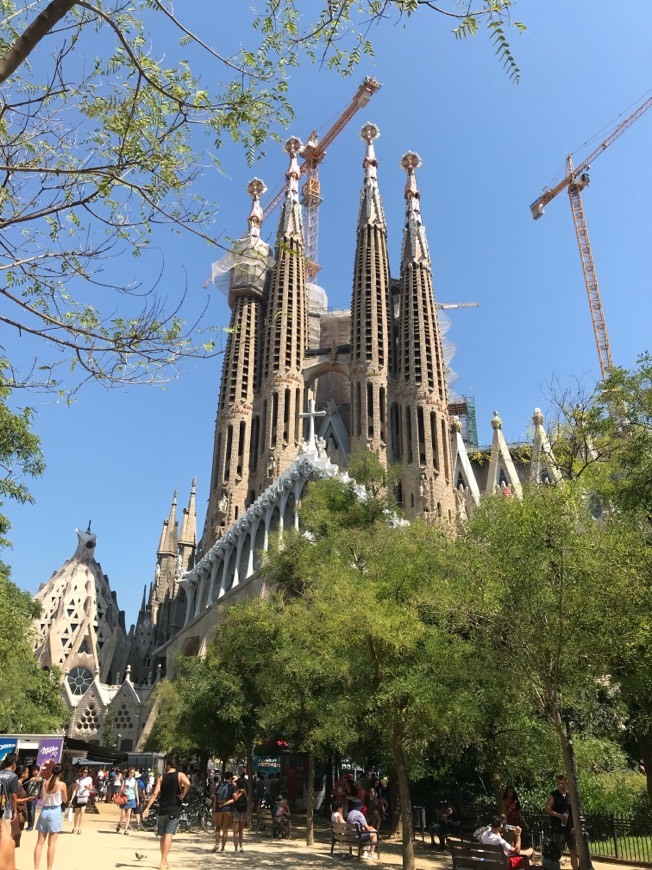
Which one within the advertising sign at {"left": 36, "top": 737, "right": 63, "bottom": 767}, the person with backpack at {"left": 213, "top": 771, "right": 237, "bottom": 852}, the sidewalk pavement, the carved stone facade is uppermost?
the carved stone facade

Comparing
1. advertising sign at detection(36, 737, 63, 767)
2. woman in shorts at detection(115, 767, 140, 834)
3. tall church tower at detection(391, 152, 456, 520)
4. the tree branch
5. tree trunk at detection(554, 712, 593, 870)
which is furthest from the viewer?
tall church tower at detection(391, 152, 456, 520)

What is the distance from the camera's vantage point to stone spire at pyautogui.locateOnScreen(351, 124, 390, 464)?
4769cm

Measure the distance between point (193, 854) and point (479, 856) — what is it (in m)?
4.82

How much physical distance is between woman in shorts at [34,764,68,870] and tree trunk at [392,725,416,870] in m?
4.49

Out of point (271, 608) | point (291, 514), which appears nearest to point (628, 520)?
point (271, 608)

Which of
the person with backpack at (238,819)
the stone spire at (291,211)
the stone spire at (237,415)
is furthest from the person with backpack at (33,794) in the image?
the stone spire at (291,211)

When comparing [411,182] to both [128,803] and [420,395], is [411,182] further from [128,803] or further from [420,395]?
[128,803]

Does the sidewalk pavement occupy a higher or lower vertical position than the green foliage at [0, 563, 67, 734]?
lower

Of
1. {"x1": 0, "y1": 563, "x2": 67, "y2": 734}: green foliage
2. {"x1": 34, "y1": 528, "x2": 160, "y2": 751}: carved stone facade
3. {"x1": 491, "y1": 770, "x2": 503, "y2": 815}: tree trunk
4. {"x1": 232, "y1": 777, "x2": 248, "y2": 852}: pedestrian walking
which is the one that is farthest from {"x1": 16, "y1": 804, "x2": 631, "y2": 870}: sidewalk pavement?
{"x1": 34, "y1": 528, "x2": 160, "y2": 751}: carved stone facade

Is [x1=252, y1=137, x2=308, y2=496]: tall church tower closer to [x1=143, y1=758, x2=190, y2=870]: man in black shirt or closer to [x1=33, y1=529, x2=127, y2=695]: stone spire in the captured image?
[x1=33, y1=529, x2=127, y2=695]: stone spire

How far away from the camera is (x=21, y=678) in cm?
2481

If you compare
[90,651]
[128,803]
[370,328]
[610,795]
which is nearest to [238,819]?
[128,803]

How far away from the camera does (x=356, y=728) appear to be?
42.6 feet

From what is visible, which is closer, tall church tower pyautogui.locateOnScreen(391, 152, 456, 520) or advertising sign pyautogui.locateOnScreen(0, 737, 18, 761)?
advertising sign pyautogui.locateOnScreen(0, 737, 18, 761)
